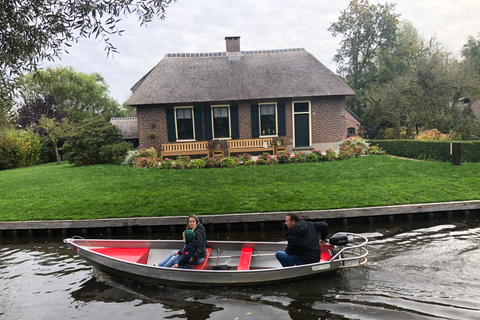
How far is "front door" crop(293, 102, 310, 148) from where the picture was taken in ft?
65.9

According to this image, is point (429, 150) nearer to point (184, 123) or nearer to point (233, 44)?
point (184, 123)

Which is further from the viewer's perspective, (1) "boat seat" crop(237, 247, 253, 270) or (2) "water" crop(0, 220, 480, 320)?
(1) "boat seat" crop(237, 247, 253, 270)

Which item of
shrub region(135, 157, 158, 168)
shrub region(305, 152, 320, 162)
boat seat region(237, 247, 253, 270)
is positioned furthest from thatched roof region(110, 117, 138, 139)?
boat seat region(237, 247, 253, 270)

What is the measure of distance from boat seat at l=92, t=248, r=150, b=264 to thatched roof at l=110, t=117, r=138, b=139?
17.8 meters

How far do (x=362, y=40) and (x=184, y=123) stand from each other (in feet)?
76.3

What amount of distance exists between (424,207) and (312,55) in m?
15.5

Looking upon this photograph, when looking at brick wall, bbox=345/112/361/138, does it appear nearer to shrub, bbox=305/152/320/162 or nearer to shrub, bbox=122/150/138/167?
shrub, bbox=305/152/320/162

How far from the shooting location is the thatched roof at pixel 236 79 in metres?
19.1

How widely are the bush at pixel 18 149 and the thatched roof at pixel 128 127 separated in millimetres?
6433

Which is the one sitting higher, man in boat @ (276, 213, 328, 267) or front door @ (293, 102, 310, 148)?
front door @ (293, 102, 310, 148)

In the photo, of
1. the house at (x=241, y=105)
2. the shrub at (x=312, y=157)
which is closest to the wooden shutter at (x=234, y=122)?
the house at (x=241, y=105)

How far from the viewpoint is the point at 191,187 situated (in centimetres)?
1226

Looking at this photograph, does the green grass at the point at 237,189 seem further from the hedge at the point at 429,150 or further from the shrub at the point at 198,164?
the hedge at the point at 429,150

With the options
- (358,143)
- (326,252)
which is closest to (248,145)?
(358,143)
